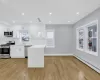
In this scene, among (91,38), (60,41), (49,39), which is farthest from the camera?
(49,39)

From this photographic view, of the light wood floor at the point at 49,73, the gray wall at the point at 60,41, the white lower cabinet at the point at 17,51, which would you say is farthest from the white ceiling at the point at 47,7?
the gray wall at the point at 60,41

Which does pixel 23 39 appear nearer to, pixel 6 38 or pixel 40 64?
pixel 6 38

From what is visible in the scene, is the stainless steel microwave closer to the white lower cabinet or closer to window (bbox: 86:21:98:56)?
the white lower cabinet

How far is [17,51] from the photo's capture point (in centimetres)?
789

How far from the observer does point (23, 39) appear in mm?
8508

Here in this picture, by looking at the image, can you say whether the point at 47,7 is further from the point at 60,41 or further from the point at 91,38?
the point at 60,41

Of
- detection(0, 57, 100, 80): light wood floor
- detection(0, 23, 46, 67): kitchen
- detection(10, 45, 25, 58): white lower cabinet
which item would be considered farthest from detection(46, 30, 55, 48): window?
detection(0, 57, 100, 80): light wood floor

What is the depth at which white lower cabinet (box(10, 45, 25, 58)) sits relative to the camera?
25.9ft

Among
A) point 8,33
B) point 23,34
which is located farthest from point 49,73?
point 8,33

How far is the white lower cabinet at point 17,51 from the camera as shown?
7.89 metres

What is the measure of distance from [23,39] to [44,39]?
164 cm

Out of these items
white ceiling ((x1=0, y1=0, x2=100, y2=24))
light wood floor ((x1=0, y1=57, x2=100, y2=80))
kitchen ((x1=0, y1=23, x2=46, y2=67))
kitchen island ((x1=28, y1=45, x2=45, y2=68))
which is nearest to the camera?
white ceiling ((x1=0, y1=0, x2=100, y2=24))

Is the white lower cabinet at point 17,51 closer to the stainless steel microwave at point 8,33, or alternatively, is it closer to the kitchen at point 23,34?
the kitchen at point 23,34

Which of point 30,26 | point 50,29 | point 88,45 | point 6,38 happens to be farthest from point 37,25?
point 88,45
